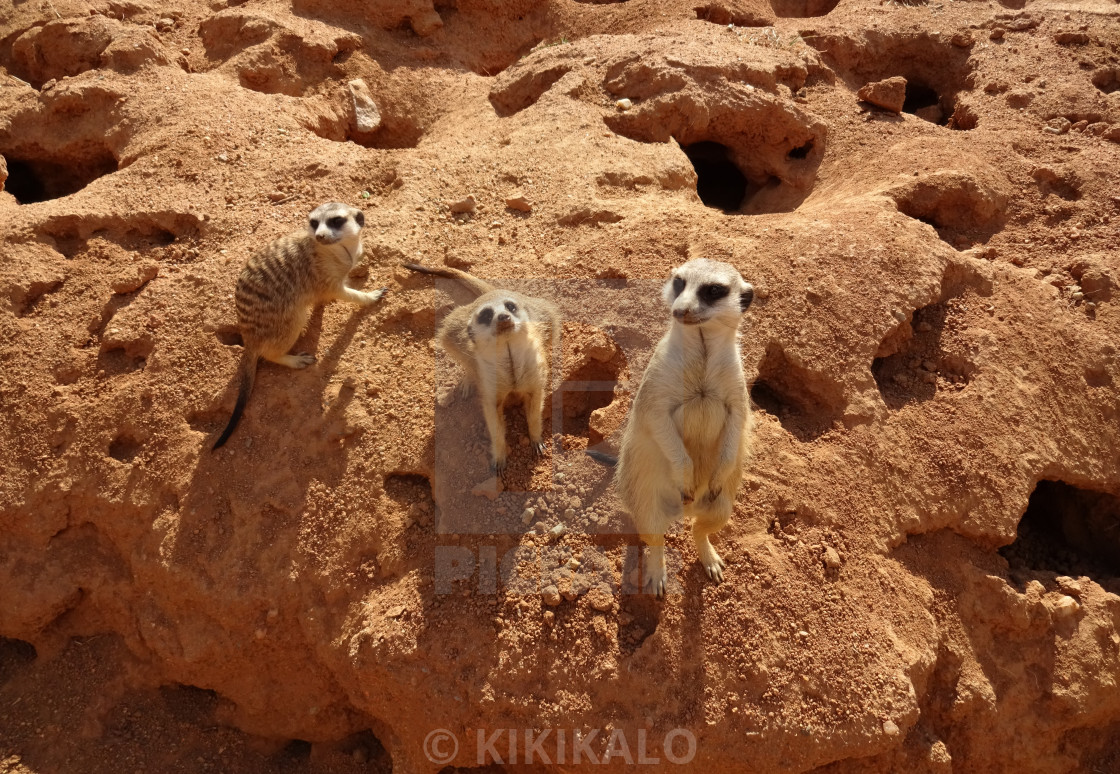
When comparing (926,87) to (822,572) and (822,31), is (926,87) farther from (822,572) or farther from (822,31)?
(822,572)

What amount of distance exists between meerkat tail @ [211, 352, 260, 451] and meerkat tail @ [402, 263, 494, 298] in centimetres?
97

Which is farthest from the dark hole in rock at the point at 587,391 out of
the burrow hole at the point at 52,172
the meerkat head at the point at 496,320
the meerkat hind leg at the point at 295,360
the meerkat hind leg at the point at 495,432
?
the burrow hole at the point at 52,172

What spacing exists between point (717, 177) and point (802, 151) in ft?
2.32

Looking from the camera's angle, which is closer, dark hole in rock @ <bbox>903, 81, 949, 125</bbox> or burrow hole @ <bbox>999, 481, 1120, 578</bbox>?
burrow hole @ <bbox>999, 481, 1120, 578</bbox>

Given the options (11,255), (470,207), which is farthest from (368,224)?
(11,255)

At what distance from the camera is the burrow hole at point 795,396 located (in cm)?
336

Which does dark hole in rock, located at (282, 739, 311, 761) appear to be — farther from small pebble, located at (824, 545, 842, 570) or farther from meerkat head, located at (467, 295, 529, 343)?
small pebble, located at (824, 545, 842, 570)

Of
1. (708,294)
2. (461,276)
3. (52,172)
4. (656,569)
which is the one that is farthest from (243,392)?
(52,172)

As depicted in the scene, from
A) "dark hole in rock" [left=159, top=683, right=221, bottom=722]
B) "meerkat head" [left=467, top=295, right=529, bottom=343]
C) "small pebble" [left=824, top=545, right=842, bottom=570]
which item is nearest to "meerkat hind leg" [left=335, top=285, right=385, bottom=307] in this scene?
"meerkat head" [left=467, top=295, right=529, bottom=343]

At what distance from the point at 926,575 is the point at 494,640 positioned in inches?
77.6

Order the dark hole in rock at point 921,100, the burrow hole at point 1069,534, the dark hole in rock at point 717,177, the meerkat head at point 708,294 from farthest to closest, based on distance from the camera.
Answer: the dark hole in rock at point 921,100, the dark hole in rock at point 717,177, the burrow hole at point 1069,534, the meerkat head at point 708,294

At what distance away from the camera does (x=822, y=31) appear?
581 cm

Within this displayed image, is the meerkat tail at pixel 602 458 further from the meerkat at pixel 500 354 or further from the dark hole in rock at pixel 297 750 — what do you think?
the dark hole in rock at pixel 297 750

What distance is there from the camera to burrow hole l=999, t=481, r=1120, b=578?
356 centimetres
